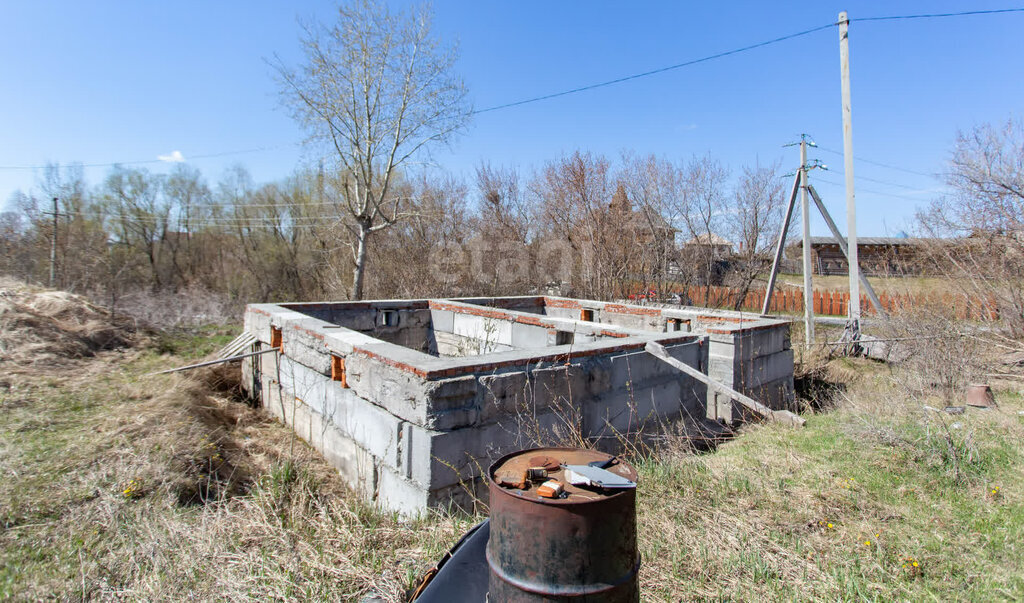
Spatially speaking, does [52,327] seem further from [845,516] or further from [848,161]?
[848,161]

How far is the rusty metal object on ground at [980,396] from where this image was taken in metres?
6.27

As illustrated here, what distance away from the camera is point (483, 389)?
4184 mm

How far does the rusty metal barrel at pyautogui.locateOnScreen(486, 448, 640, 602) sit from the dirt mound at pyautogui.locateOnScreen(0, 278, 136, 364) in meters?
9.71

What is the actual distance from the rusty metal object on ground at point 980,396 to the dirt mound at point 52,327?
13242mm

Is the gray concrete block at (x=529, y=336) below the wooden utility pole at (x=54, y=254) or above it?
below

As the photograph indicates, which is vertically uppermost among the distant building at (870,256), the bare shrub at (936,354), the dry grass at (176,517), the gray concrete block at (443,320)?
the distant building at (870,256)

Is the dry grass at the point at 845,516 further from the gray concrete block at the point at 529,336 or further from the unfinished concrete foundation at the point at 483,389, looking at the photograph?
the gray concrete block at the point at 529,336

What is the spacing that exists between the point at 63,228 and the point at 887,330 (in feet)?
80.1

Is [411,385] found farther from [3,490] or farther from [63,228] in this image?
[63,228]

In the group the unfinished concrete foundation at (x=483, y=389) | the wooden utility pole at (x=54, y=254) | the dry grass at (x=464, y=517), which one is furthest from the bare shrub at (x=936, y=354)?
the wooden utility pole at (x=54, y=254)

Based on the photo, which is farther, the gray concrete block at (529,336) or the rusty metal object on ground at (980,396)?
the gray concrete block at (529,336)

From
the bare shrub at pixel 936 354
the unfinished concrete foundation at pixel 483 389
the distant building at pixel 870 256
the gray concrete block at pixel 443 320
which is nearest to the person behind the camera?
the unfinished concrete foundation at pixel 483 389

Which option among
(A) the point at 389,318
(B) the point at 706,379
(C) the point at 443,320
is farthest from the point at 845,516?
(A) the point at 389,318

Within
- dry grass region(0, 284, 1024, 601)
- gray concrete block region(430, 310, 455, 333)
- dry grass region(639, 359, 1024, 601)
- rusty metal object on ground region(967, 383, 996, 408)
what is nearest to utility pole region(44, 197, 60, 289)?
dry grass region(0, 284, 1024, 601)
